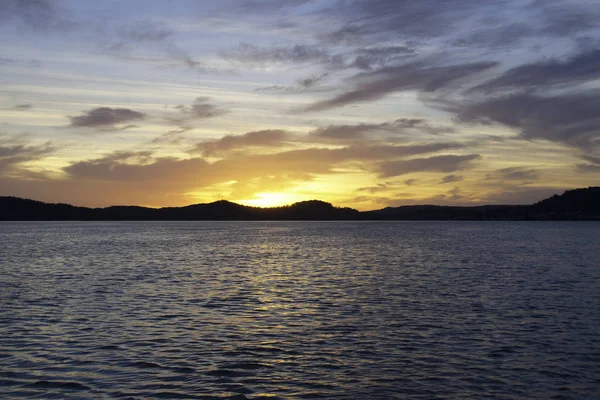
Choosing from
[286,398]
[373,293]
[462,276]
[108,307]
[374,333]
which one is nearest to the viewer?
[286,398]

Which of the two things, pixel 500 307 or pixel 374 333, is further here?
pixel 500 307

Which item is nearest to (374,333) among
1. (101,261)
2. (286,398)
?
(286,398)

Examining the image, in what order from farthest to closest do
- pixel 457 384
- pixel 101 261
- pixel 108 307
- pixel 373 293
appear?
pixel 101 261, pixel 373 293, pixel 108 307, pixel 457 384

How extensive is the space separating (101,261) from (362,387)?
62.4 m

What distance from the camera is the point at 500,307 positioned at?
118ft

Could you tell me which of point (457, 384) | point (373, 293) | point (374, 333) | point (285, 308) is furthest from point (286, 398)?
point (373, 293)

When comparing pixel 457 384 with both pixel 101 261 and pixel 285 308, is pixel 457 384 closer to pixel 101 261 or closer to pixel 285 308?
pixel 285 308

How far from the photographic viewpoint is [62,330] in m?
28.3

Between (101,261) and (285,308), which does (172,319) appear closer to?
(285,308)

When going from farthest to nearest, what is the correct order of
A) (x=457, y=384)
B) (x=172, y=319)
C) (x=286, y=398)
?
(x=172, y=319), (x=457, y=384), (x=286, y=398)

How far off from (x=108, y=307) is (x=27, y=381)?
15816mm

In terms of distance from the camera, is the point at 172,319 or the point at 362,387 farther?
the point at 172,319

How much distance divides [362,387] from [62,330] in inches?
668

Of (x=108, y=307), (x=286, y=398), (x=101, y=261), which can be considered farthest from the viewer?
(x=101, y=261)
